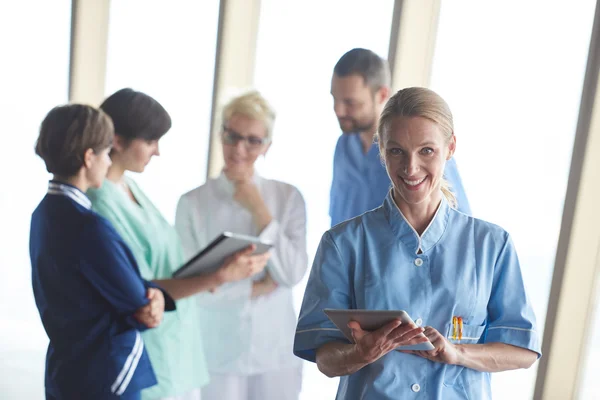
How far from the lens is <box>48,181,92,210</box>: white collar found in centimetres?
253

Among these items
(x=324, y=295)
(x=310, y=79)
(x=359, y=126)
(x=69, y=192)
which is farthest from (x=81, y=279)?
(x=310, y=79)

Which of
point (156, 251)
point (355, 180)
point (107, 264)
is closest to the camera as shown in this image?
point (107, 264)

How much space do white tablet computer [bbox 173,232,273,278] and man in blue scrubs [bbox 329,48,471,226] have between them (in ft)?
1.48

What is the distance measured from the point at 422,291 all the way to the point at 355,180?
1632 mm

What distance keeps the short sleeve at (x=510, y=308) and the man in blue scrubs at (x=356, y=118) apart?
1.49 metres

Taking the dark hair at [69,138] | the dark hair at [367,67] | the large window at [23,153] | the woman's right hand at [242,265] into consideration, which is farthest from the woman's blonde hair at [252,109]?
the large window at [23,153]

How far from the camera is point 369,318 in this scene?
1408 millimetres

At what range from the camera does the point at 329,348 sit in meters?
1.58

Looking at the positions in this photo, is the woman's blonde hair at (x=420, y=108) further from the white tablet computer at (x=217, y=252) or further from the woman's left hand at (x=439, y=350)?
the white tablet computer at (x=217, y=252)

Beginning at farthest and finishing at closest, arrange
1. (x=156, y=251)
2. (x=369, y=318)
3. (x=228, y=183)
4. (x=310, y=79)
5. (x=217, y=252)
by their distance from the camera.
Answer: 1. (x=310, y=79)
2. (x=228, y=183)
3. (x=156, y=251)
4. (x=217, y=252)
5. (x=369, y=318)

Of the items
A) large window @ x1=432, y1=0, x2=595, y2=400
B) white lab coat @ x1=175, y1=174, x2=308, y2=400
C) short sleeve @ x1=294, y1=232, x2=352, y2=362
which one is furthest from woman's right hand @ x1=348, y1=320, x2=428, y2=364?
large window @ x1=432, y1=0, x2=595, y2=400

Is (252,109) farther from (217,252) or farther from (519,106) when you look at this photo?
(519,106)

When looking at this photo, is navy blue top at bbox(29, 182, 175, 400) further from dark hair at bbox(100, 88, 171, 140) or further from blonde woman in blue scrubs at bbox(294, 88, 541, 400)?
blonde woman in blue scrubs at bbox(294, 88, 541, 400)

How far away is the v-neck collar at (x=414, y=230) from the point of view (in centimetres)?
161
